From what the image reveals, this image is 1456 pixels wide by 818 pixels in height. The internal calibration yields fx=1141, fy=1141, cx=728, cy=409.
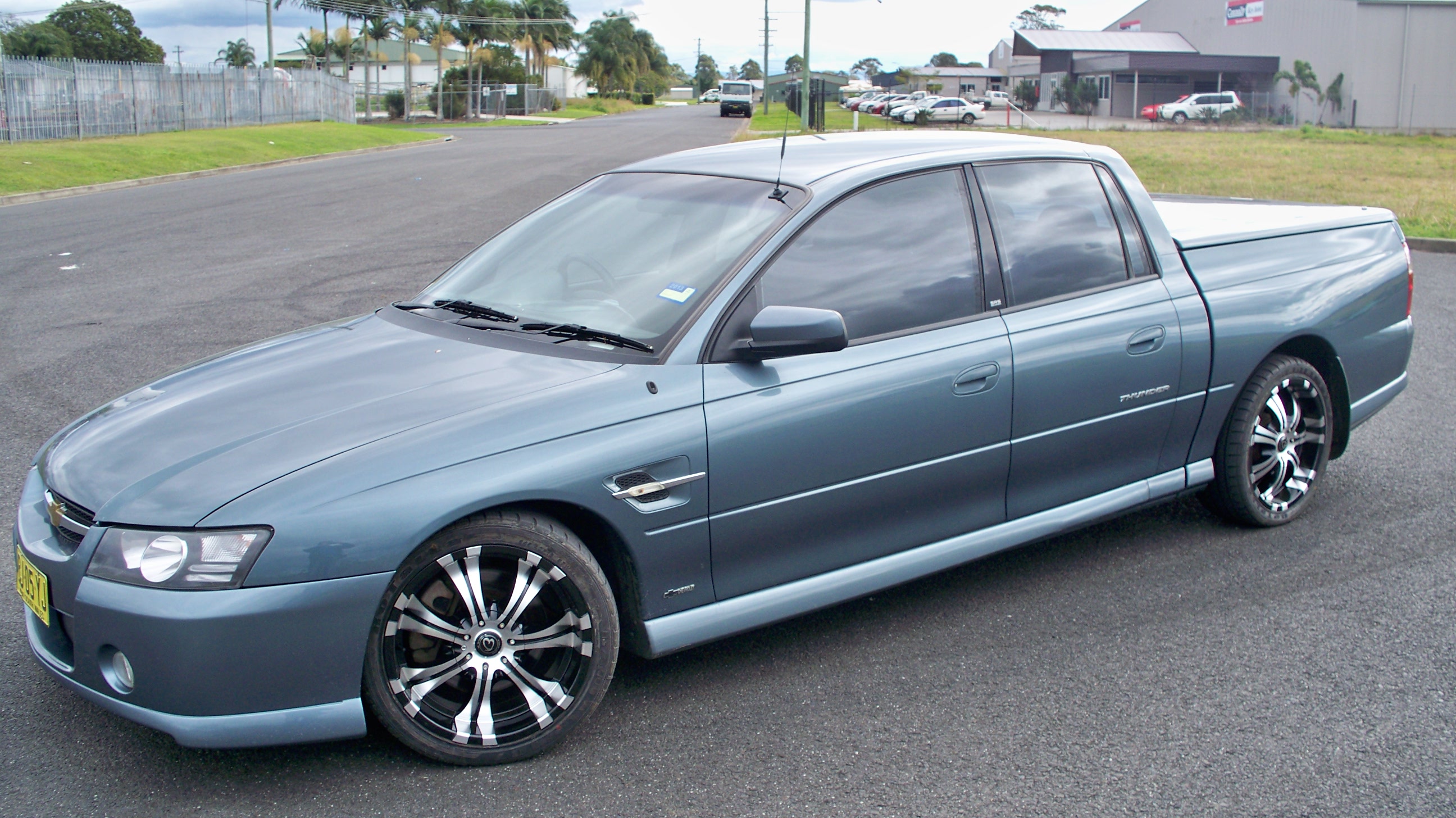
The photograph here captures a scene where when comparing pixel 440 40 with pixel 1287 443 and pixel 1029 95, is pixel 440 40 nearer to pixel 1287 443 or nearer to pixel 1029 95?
pixel 1029 95

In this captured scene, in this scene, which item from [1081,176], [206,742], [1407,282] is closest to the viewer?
[206,742]

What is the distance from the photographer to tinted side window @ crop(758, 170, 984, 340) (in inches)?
138

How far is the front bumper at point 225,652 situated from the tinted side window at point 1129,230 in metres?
2.95

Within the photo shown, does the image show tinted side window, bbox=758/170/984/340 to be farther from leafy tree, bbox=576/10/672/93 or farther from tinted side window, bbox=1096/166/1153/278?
leafy tree, bbox=576/10/672/93

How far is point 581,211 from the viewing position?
13.7 ft

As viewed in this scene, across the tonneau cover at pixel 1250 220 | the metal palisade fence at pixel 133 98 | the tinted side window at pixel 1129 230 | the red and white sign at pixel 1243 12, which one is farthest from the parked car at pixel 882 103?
the tinted side window at pixel 1129 230

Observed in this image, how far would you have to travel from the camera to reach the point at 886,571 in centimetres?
360

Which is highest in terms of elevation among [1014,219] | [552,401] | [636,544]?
[1014,219]

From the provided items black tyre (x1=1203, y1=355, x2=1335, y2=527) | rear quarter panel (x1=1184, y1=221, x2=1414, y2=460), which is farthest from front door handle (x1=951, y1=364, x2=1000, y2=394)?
black tyre (x1=1203, y1=355, x2=1335, y2=527)

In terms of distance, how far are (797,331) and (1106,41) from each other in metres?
74.1

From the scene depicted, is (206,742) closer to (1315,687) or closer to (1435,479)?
(1315,687)

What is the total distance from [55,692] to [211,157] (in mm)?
25299

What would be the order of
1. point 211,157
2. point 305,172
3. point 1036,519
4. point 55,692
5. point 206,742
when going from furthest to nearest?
point 211,157, point 305,172, point 1036,519, point 55,692, point 206,742

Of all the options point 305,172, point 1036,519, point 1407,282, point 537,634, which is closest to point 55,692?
point 537,634
